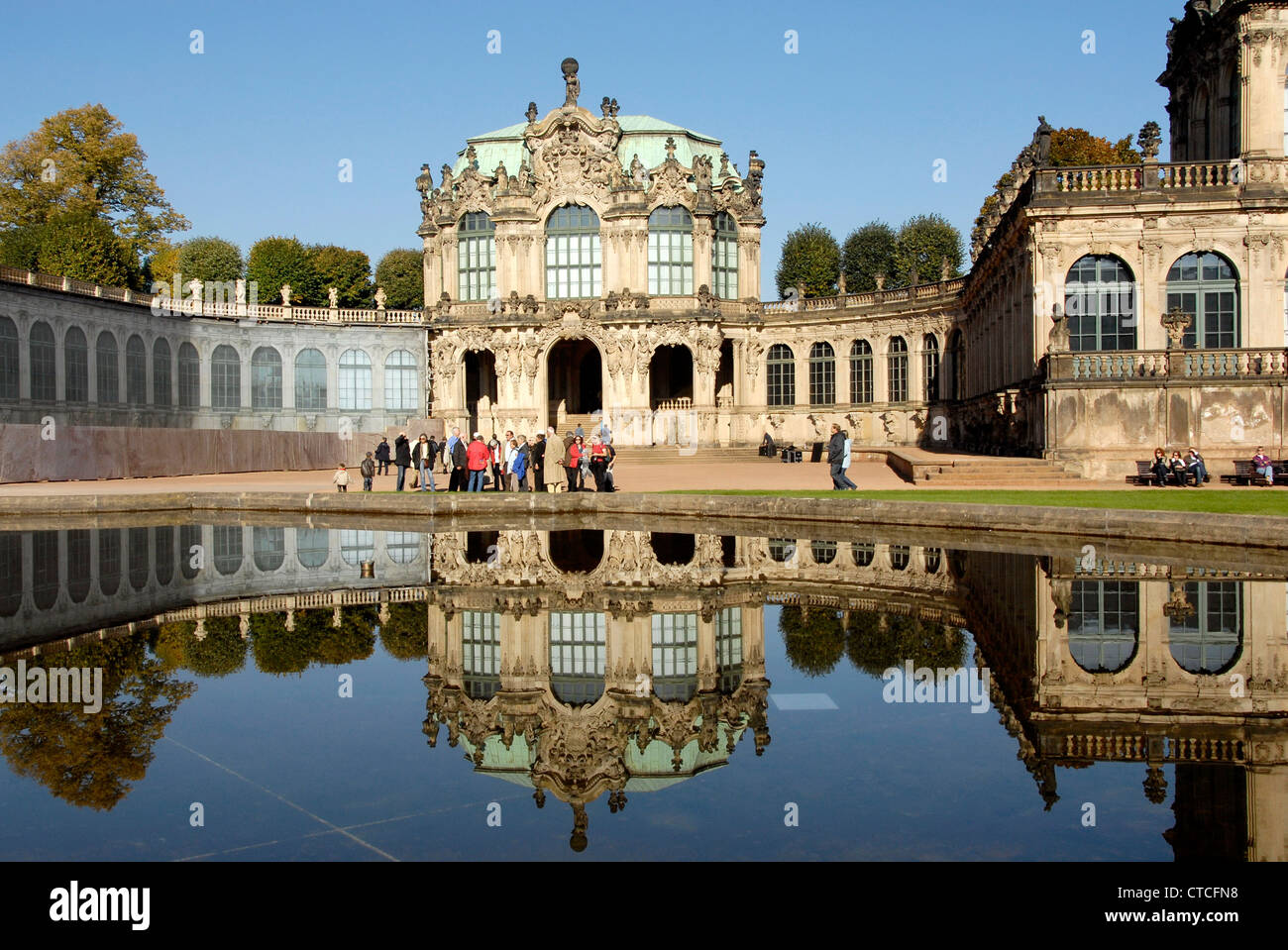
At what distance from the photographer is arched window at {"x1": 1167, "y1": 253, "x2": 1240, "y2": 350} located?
105ft

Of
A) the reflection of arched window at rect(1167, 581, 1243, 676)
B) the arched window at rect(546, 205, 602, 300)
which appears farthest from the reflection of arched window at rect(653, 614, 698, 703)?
the arched window at rect(546, 205, 602, 300)

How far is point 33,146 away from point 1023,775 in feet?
224

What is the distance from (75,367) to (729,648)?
46.6 meters

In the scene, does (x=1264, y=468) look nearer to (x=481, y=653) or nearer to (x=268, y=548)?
(x=268, y=548)

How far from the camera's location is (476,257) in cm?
5803

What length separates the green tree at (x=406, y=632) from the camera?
33.4ft

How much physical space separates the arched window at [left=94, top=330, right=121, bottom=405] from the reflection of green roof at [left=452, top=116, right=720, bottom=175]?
18756mm

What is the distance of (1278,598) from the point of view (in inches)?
473

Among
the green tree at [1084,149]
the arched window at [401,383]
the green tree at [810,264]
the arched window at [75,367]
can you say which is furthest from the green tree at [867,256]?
the arched window at [75,367]

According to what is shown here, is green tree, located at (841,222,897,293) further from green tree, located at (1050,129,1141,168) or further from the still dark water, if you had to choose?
the still dark water

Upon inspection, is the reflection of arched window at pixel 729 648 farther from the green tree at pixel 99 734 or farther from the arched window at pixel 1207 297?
the arched window at pixel 1207 297

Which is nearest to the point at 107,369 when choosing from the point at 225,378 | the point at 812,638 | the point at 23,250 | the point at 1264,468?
the point at 225,378

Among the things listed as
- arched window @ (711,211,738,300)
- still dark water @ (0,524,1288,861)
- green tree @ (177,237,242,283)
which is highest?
green tree @ (177,237,242,283)

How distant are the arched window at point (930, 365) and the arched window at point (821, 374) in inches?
211
